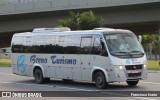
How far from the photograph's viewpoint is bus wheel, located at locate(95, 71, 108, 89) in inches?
698

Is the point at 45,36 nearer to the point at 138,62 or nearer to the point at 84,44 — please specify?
the point at 84,44

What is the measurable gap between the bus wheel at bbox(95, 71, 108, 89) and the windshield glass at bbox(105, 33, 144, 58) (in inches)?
42.9

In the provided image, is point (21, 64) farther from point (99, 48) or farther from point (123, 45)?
point (123, 45)

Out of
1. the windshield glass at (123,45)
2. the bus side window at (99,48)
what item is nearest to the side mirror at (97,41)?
the bus side window at (99,48)

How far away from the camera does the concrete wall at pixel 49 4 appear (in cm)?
4693

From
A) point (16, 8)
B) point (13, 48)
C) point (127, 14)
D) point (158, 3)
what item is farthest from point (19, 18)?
point (13, 48)

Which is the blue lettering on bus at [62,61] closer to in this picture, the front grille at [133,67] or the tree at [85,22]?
the front grille at [133,67]

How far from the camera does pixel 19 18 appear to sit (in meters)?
56.3

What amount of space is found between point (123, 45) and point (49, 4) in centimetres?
3399

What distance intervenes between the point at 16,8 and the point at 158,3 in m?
18.2

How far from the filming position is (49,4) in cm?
5116

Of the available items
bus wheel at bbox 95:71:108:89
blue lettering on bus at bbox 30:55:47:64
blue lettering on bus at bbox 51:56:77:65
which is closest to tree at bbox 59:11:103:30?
blue lettering on bus at bbox 30:55:47:64

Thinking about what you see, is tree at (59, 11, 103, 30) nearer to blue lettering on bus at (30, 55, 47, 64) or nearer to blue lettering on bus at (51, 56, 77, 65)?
blue lettering on bus at (30, 55, 47, 64)

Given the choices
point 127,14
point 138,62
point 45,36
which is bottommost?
point 138,62
